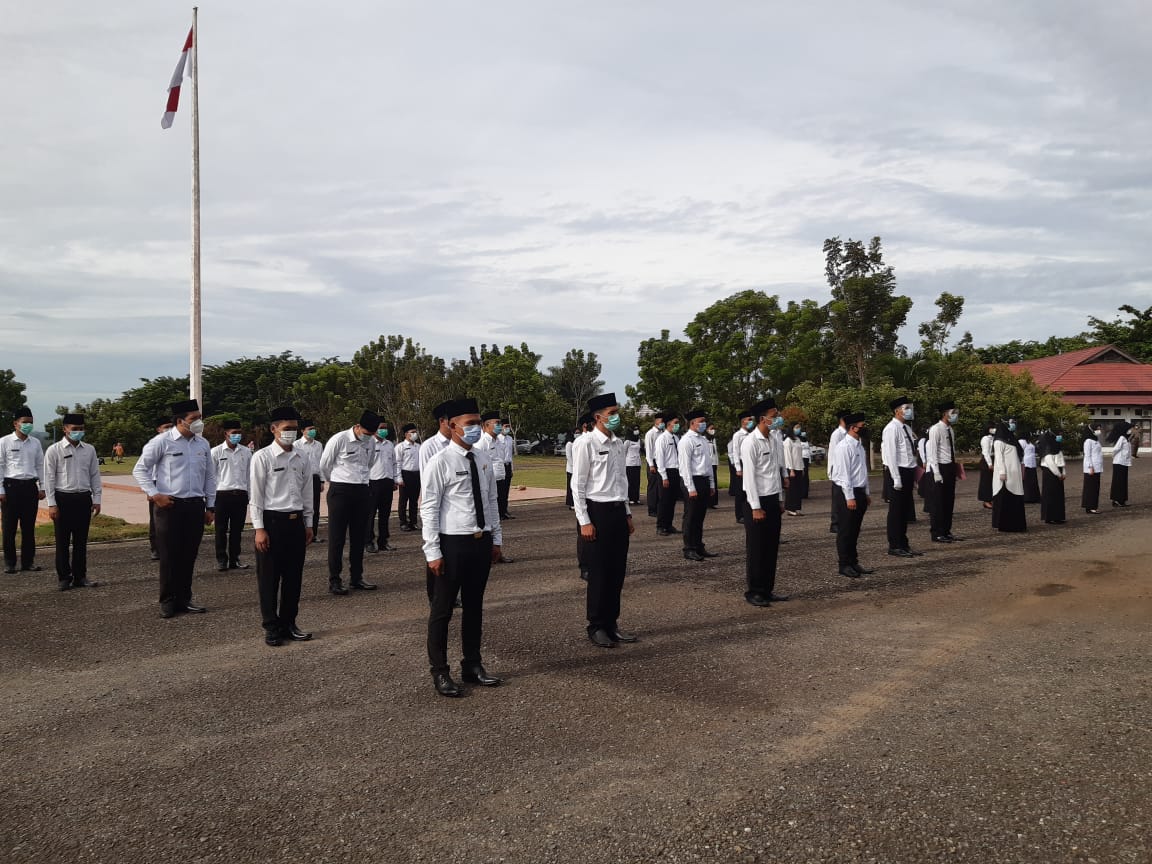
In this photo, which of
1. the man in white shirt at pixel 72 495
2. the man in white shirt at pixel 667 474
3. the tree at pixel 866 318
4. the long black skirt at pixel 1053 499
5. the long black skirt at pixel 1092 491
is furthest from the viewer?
the tree at pixel 866 318

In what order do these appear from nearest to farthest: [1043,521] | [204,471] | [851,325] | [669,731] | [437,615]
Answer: [669,731]
[437,615]
[204,471]
[1043,521]
[851,325]

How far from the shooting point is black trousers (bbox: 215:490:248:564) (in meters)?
11.2

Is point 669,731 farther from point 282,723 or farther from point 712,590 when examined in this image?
point 712,590

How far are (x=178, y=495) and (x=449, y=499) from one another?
4.12 metres

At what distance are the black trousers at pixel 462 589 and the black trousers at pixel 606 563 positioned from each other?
1309 millimetres

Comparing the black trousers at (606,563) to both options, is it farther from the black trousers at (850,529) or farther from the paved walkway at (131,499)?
the paved walkway at (131,499)

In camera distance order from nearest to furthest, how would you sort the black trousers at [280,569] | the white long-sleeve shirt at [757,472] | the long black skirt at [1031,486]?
1. the black trousers at [280,569]
2. the white long-sleeve shirt at [757,472]
3. the long black skirt at [1031,486]

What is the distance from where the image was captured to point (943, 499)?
1264 centimetres

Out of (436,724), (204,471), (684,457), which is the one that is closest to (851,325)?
(684,457)

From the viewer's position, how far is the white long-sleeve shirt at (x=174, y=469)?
335 inches

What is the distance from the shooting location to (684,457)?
38.5 ft

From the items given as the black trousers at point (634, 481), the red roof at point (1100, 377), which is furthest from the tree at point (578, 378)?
the black trousers at point (634, 481)

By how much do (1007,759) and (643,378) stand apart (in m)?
39.1

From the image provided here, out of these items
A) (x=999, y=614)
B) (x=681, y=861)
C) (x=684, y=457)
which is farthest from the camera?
(x=684, y=457)
